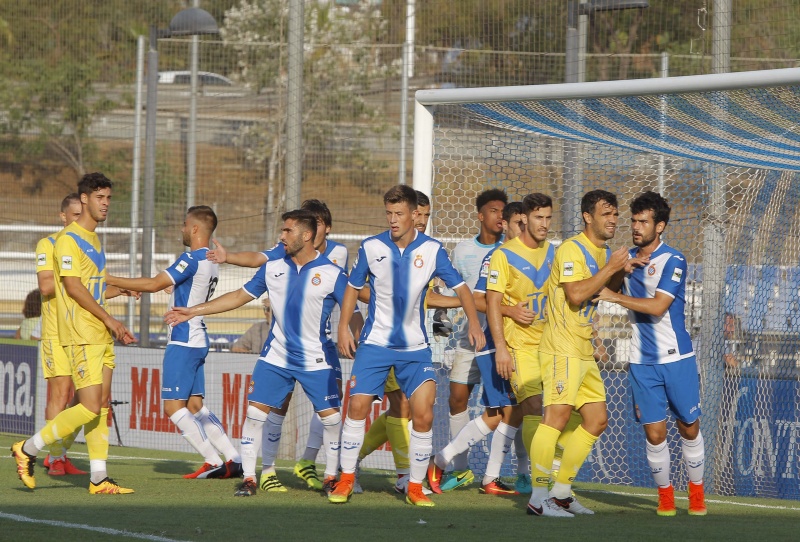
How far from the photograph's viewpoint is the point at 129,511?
6957 mm

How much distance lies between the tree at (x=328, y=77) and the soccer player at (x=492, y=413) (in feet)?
27.0

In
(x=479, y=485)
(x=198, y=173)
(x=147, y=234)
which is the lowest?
(x=479, y=485)

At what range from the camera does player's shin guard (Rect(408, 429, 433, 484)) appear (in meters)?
7.36

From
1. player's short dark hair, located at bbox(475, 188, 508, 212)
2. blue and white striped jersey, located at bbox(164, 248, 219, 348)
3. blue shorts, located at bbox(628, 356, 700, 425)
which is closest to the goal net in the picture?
player's short dark hair, located at bbox(475, 188, 508, 212)

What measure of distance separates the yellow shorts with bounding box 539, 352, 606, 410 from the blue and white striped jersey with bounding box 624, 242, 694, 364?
322 millimetres

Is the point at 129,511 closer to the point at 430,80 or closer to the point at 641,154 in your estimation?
the point at 641,154

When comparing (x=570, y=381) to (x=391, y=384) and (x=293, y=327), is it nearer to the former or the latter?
(x=391, y=384)

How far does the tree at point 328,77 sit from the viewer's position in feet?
57.2

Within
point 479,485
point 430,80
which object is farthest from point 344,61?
point 479,485

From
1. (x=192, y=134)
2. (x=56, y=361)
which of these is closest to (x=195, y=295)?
(x=56, y=361)

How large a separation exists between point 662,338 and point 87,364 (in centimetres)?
398

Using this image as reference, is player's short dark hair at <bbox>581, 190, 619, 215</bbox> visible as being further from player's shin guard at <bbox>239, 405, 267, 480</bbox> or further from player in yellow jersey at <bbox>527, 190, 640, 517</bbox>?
player's shin guard at <bbox>239, 405, 267, 480</bbox>

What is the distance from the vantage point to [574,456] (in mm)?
7020

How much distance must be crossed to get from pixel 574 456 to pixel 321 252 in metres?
2.67
